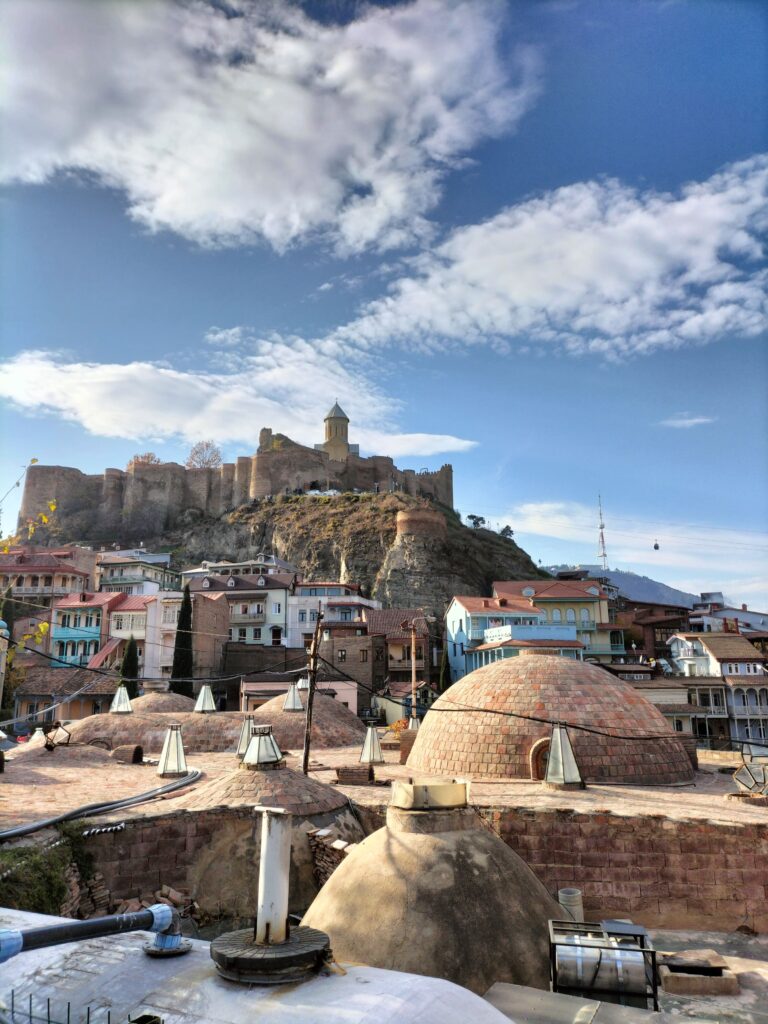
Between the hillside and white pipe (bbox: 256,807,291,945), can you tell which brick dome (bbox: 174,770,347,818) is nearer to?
white pipe (bbox: 256,807,291,945)

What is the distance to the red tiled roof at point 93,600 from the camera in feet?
159

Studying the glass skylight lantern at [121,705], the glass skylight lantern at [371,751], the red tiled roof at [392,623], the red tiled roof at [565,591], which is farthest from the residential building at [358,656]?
the glass skylight lantern at [371,751]

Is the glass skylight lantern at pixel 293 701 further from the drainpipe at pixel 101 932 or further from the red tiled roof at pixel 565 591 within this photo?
the red tiled roof at pixel 565 591

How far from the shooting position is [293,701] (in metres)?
27.3

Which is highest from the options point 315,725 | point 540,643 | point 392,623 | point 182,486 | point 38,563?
point 182,486

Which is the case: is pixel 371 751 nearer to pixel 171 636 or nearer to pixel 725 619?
pixel 171 636

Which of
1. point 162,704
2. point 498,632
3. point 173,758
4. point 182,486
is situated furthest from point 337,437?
point 173,758

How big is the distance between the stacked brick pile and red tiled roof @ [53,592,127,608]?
129ft

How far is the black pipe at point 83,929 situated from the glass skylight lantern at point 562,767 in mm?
12195

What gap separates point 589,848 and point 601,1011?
26.6ft

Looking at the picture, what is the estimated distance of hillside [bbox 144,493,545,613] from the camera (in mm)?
68250

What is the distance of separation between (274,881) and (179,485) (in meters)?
89.0

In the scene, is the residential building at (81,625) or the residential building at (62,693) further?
the residential building at (81,625)

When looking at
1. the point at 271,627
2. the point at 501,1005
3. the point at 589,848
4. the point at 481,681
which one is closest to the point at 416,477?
the point at 271,627
